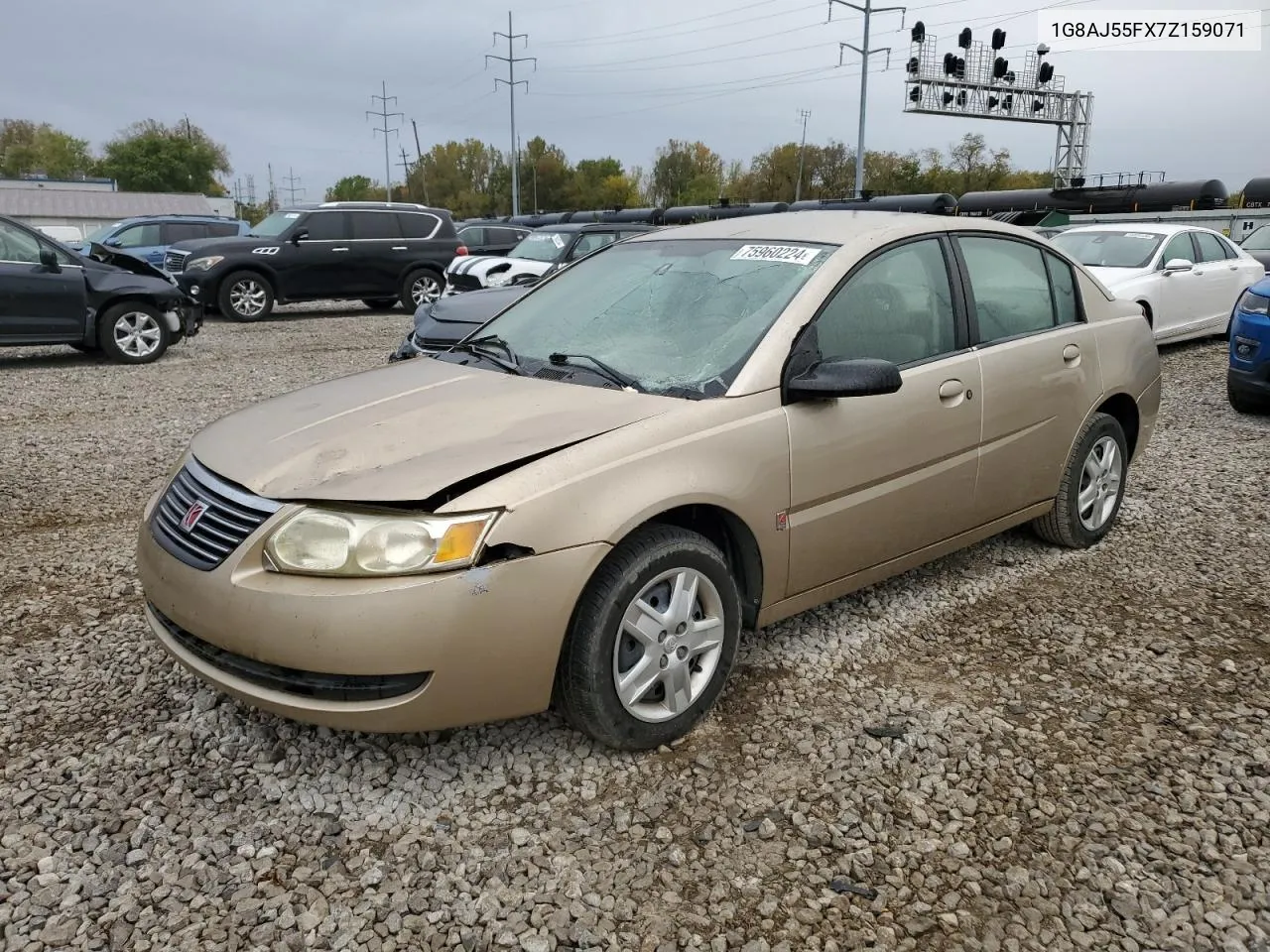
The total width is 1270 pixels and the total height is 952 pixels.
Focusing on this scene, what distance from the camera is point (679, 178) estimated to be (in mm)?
79875

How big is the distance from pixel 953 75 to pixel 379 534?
44.2 metres

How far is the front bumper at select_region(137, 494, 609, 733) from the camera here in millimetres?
2494

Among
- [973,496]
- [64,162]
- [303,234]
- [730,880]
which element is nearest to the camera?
[730,880]

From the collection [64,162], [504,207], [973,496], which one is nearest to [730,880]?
[973,496]

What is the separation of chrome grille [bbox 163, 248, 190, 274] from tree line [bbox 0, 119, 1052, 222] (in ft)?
168

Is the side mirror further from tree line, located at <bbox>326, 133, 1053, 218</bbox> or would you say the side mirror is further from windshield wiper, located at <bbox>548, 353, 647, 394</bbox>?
tree line, located at <bbox>326, 133, 1053, 218</bbox>

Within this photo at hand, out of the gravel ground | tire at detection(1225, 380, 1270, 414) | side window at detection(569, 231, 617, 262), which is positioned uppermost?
side window at detection(569, 231, 617, 262)

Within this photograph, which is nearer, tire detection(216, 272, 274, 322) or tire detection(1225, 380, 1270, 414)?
tire detection(1225, 380, 1270, 414)

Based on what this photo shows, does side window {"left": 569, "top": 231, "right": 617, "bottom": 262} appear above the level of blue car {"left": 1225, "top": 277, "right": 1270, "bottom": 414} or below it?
above

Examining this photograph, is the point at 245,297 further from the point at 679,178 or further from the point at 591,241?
the point at 679,178

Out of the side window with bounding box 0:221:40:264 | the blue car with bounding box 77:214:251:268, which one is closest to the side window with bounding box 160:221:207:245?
the blue car with bounding box 77:214:251:268

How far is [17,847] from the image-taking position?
2.56 m

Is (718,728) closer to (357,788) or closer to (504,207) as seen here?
(357,788)

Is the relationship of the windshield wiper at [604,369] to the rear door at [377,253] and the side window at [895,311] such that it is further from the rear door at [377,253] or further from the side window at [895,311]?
the rear door at [377,253]
